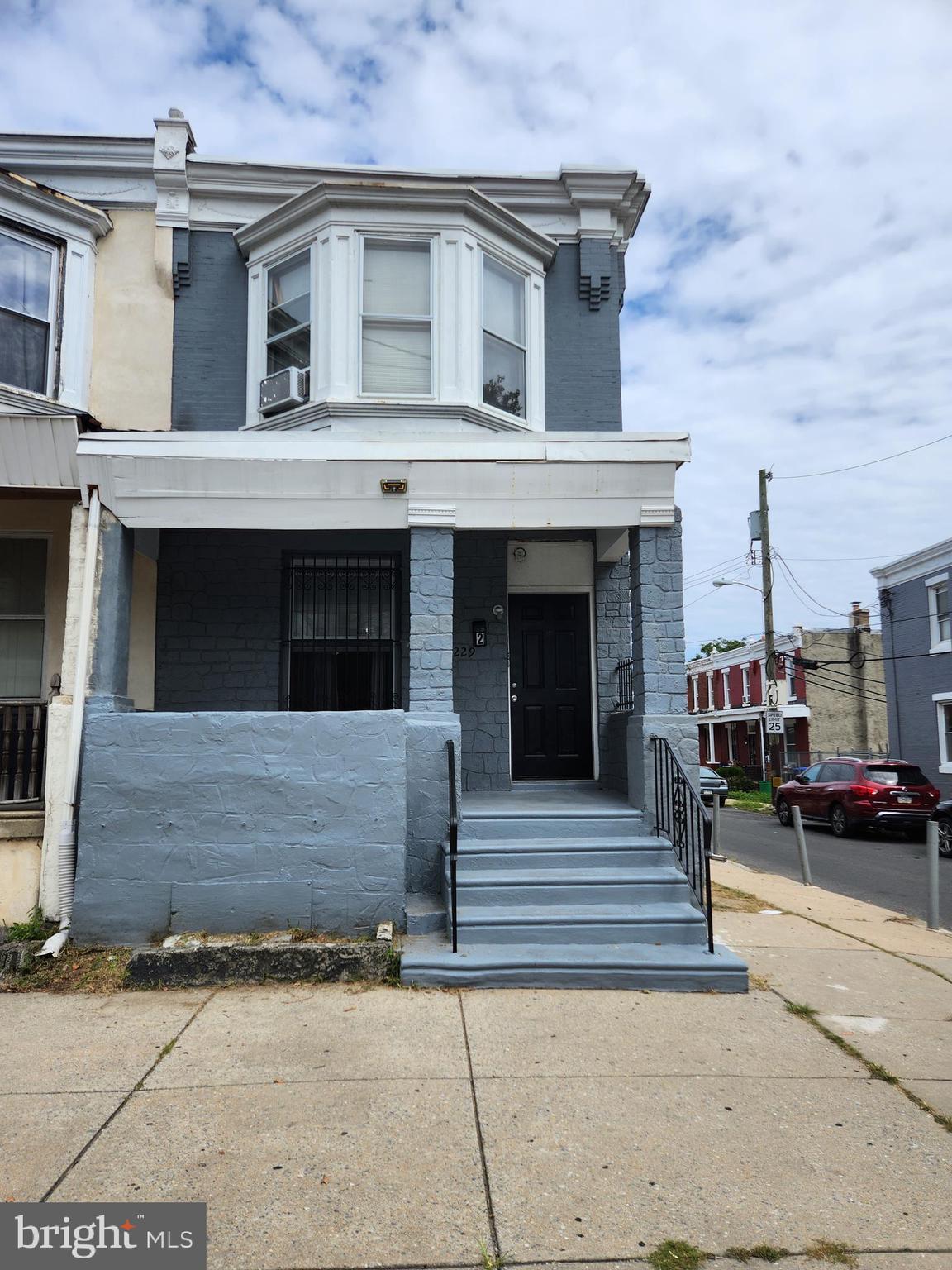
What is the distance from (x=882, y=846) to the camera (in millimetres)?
16344

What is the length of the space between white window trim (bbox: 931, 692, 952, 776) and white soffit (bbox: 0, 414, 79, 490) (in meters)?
21.6

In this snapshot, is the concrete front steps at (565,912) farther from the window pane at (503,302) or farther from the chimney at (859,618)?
the chimney at (859,618)

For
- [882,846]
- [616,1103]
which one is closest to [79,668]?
[616,1103]

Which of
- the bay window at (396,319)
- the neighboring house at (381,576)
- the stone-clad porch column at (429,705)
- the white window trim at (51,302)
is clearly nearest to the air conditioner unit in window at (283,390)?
the neighboring house at (381,576)

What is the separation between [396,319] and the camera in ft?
29.3

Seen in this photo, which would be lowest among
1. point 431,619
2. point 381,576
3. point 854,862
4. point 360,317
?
point 854,862

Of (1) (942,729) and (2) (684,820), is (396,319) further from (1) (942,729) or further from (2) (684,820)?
(1) (942,729)

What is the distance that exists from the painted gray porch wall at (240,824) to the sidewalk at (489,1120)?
2.40 ft

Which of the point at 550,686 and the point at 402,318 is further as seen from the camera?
the point at 550,686

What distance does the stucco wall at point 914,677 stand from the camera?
23.0 meters

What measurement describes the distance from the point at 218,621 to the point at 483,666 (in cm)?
271

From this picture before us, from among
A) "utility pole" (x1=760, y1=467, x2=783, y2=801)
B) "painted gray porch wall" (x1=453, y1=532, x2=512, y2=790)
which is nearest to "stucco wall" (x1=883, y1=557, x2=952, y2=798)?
"utility pole" (x1=760, y1=467, x2=783, y2=801)

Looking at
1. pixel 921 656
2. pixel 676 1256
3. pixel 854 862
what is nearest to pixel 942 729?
pixel 921 656

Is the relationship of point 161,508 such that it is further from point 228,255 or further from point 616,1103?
point 616,1103
